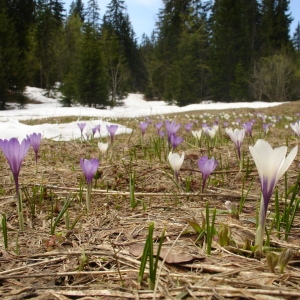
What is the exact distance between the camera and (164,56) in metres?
35.4

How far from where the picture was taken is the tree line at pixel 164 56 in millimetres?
22469

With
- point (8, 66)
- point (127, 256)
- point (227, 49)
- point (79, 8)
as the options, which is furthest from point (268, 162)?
point (79, 8)

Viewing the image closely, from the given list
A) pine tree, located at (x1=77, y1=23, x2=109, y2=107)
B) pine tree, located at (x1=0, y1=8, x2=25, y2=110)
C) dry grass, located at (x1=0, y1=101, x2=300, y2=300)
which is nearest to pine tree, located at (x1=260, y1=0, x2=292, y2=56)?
pine tree, located at (x1=77, y1=23, x2=109, y2=107)

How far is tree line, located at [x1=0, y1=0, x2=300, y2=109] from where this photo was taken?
22.5m

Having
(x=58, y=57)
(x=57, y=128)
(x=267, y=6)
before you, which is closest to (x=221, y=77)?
(x=267, y=6)

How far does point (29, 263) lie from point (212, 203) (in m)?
0.96

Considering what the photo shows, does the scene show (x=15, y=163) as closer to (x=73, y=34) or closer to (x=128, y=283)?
(x=128, y=283)

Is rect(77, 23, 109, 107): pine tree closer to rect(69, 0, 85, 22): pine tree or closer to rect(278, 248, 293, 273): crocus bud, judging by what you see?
rect(278, 248, 293, 273): crocus bud

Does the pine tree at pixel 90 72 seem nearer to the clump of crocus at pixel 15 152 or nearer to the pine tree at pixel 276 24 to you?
the pine tree at pixel 276 24

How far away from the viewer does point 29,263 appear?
1.05m

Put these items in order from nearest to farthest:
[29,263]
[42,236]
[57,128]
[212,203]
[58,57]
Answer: [29,263] < [42,236] < [212,203] < [57,128] < [58,57]

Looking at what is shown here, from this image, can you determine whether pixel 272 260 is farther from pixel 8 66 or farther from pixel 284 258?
pixel 8 66

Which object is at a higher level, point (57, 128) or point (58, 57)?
point (58, 57)

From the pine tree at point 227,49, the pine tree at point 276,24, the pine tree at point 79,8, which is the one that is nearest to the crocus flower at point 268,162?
the pine tree at point 227,49
